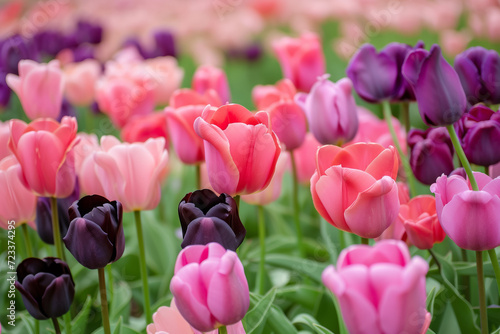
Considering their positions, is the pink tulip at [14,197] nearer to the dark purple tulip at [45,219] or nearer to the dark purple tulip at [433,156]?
the dark purple tulip at [45,219]

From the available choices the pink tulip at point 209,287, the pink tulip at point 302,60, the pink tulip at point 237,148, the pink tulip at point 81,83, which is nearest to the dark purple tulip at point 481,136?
the pink tulip at point 237,148

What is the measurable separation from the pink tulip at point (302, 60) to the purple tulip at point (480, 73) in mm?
490

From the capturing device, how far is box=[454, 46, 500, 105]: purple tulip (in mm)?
886

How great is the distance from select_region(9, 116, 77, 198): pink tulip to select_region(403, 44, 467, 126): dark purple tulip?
0.50 metres

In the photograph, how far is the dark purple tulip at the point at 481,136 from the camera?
798 mm

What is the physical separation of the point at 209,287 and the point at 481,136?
0.46 meters

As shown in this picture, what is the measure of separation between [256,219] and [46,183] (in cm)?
79

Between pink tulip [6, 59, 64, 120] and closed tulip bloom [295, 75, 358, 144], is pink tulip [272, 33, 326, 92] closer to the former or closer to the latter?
closed tulip bloom [295, 75, 358, 144]

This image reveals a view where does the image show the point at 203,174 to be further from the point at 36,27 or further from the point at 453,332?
the point at 36,27

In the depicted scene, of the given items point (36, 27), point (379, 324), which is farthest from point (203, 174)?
point (36, 27)

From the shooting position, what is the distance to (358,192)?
0.67 meters

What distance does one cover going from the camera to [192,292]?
1.90 ft

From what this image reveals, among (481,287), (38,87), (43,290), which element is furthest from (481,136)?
(38,87)

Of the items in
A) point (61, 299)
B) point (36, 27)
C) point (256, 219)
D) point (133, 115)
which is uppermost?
point (36, 27)
